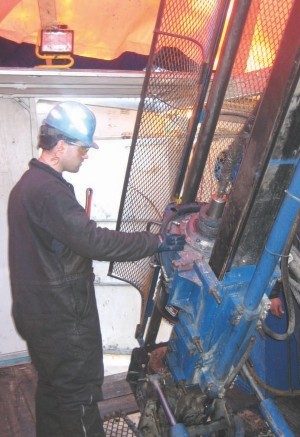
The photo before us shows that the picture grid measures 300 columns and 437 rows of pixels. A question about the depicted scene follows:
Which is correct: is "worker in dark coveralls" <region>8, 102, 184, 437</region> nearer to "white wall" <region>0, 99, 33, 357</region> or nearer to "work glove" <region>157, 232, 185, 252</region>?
"work glove" <region>157, 232, 185, 252</region>

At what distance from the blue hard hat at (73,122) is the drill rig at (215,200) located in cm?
33

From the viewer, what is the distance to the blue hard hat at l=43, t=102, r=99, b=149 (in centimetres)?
241

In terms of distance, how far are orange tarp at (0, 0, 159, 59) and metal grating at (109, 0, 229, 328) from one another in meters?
1.58

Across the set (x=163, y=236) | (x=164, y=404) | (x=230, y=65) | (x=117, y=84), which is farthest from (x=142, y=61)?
(x=164, y=404)

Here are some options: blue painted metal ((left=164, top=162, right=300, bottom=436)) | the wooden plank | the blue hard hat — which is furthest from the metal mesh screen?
the wooden plank

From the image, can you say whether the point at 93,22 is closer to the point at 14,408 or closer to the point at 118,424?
the point at 118,424

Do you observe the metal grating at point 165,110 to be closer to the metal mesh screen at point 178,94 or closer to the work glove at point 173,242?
the metal mesh screen at point 178,94

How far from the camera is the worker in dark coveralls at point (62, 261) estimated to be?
226 centimetres

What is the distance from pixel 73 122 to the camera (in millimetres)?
2420

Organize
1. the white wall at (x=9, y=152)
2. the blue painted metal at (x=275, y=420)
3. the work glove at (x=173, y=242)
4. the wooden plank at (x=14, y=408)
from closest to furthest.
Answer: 1. the blue painted metal at (x=275, y=420)
2. the work glove at (x=173, y=242)
3. the white wall at (x=9, y=152)
4. the wooden plank at (x=14, y=408)

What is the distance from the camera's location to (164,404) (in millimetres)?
2312

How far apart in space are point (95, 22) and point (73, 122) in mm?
1985

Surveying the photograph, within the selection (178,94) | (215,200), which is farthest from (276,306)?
(178,94)

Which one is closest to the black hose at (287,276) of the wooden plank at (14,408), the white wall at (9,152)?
the white wall at (9,152)
